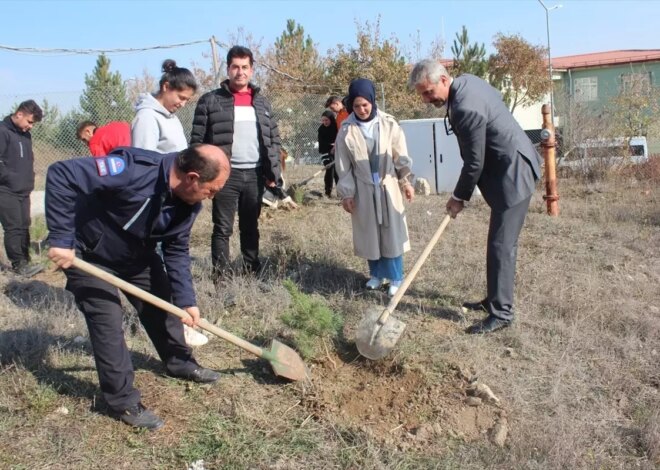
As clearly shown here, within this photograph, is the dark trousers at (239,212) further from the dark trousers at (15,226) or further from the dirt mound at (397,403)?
the dark trousers at (15,226)

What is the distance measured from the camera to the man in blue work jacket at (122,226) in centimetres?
256

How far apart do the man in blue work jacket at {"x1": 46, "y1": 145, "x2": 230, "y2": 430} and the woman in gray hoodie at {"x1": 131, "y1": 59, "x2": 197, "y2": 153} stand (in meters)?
1.02

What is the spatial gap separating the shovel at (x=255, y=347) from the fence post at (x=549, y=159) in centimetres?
515

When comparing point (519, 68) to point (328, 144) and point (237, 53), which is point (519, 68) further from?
point (237, 53)

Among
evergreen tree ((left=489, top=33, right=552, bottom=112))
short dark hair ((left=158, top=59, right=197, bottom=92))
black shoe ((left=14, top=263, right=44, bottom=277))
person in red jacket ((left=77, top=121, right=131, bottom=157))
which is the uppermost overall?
evergreen tree ((left=489, top=33, right=552, bottom=112))

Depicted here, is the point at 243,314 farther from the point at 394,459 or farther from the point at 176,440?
the point at 394,459

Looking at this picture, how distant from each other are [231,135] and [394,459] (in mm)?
2731

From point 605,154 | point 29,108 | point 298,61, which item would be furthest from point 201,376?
Result: point 298,61

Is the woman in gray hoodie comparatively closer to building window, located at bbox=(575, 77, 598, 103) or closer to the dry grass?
the dry grass

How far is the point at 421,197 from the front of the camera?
945 cm

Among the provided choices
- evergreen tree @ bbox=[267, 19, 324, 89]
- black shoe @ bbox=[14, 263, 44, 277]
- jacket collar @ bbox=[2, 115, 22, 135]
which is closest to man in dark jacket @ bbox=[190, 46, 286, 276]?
black shoe @ bbox=[14, 263, 44, 277]

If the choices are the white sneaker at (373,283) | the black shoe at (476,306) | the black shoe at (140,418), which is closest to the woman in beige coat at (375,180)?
A: the white sneaker at (373,283)

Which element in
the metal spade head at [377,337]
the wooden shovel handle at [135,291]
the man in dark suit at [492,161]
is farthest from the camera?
the man in dark suit at [492,161]

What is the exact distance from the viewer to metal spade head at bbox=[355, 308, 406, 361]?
328 cm
